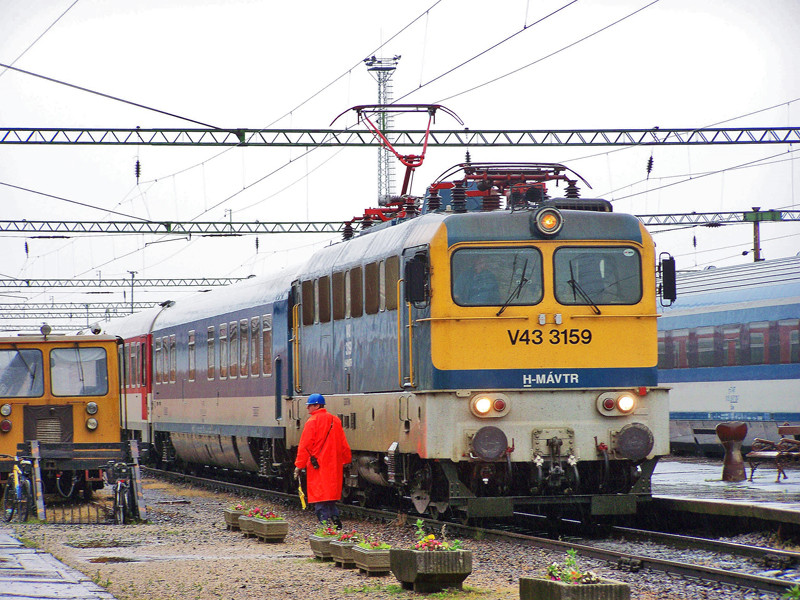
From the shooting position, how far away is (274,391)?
69.5 feet

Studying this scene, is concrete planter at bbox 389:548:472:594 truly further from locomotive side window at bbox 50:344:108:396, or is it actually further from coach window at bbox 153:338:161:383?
coach window at bbox 153:338:161:383

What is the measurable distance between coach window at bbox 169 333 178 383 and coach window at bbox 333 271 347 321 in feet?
37.1

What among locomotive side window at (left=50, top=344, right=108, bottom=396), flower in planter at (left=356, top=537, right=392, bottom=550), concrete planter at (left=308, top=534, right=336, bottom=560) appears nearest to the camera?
flower in planter at (left=356, top=537, right=392, bottom=550)

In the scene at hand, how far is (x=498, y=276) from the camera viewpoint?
575 inches

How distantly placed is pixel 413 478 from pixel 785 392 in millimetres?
13132

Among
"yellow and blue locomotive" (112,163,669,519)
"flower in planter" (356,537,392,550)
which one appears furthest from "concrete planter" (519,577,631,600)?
"yellow and blue locomotive" (112,163,669,519)

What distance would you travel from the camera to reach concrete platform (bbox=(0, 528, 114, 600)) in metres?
10.1

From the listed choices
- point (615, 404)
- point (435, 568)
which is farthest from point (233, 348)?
point (435, 568)

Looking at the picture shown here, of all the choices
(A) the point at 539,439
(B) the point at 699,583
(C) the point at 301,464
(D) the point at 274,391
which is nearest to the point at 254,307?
(D) the point at 274,391

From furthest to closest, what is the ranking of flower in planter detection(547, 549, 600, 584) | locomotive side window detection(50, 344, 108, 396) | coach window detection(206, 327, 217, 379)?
coach window detection(206, 327, 217, 379)
locomotive side window detection(50, 344, 108, 396)
flower in planter detection(547, 549, 600, 584)

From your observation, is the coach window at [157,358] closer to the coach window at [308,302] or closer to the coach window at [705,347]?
the coach window at [308,302]

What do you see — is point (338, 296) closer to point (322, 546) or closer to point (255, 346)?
point (255, 346)

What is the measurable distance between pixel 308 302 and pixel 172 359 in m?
10.6

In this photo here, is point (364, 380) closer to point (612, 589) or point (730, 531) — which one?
point (730, 531)
